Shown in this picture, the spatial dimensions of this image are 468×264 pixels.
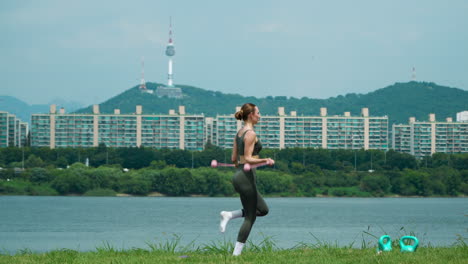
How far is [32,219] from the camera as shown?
70.1 meters

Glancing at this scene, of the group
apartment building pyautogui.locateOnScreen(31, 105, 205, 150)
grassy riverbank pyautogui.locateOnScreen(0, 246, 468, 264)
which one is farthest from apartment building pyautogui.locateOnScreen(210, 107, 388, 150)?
grassy riverbank pyautogui.locateOnScreen(0, 246, 468, 264)

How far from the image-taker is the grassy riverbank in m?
11.1

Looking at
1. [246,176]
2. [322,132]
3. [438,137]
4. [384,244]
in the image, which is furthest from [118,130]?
[246,176]

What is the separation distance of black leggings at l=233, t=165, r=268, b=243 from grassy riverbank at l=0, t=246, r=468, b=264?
0.43 meters

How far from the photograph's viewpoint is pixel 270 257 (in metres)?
11.5

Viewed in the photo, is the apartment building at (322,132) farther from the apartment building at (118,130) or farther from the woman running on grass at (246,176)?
the woman running on grass at (246,176)

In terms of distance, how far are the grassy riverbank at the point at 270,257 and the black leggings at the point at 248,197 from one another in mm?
432

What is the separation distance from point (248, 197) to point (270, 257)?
0.91m

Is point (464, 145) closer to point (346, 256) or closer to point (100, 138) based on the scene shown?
point (100, 138)

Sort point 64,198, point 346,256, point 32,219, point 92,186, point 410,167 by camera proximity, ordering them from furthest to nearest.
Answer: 1. point 410,167
2. point 64,198
3. point 92,186
4. point 32,219
5. point 346,256

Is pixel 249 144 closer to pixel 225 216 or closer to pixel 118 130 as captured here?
pixel 225 216

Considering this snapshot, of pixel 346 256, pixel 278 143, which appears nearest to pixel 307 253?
pixel 346 256

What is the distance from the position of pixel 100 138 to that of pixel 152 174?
243 ft

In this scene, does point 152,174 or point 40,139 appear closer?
point 152,174
